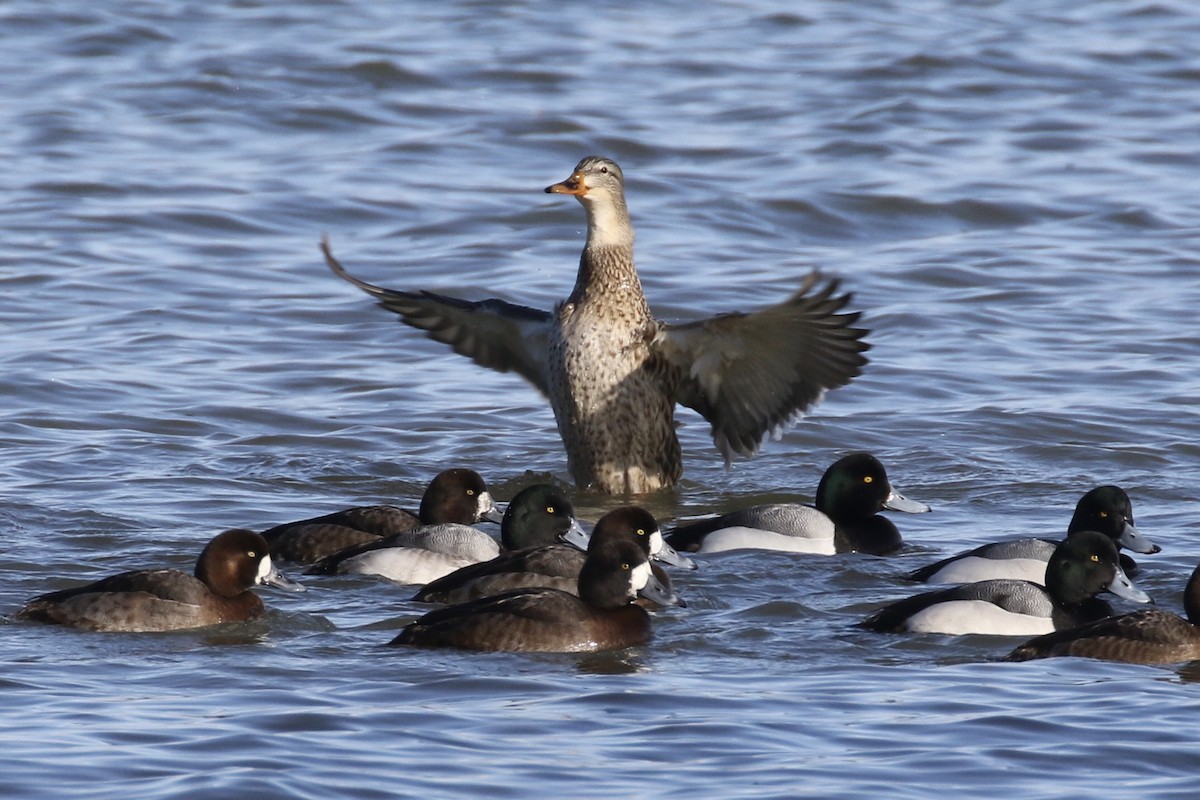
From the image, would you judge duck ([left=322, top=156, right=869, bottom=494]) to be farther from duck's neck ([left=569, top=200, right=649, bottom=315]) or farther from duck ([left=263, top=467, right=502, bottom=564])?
duck ([left=263, top=467, right=502, bottom=564])

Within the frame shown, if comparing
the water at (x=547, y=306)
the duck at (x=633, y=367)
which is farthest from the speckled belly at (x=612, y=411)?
the water at (x=547, y=306)

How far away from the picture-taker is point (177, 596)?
877 cm

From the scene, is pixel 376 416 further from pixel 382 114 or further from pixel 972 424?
pixel 382 114

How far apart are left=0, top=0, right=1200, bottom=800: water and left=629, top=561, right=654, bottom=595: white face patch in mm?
265

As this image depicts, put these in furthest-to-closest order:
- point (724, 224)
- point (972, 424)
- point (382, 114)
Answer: point (382, 114) < point (724, 224) < point (972, 424)

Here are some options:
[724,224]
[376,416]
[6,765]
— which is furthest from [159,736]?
[724,224]

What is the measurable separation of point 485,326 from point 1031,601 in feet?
15.3

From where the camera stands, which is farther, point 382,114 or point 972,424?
point 382,114

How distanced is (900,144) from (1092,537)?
14058 millimetres

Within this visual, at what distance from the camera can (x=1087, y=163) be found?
71.8 feet

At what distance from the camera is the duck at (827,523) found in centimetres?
1041

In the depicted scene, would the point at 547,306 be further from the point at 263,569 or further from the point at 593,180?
the point at 263,569

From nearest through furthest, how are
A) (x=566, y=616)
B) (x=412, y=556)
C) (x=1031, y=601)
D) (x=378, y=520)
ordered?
(x=566, y=616)
(x=1031, y=601)
(x=412, y=556)
(x=378, y=520)

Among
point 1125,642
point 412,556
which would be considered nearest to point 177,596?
point 412,556
